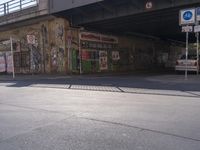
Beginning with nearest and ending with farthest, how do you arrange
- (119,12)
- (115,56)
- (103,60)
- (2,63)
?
1. (119,12)
2. (103,60)
3. (115,56)
4. (2,63)

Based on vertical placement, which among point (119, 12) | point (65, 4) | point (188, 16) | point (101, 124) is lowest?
point (101, 124)

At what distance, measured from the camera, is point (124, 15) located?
2508 centimetres

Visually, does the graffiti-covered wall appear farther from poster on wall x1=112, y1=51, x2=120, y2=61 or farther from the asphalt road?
the asphalt road

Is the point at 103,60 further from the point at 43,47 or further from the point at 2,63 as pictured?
the point at 2,63

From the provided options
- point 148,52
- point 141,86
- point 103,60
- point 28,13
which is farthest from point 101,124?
point 148,52

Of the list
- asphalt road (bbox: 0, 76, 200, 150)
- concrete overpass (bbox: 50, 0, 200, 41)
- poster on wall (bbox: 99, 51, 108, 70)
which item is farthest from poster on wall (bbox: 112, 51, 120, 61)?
asphalt road (bbox: 0, 76, 200, 150)

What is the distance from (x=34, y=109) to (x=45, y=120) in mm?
1774

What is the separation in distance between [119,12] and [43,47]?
9.18 meters

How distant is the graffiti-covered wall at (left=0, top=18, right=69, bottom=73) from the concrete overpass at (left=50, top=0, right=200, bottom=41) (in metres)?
1.74

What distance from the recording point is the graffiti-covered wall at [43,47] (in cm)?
2903

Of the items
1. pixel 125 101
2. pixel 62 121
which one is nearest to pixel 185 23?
pixel 125 101

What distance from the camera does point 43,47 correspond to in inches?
1212

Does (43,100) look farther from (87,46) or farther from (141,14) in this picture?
(87,46)

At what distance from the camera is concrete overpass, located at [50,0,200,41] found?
75.6 ft
